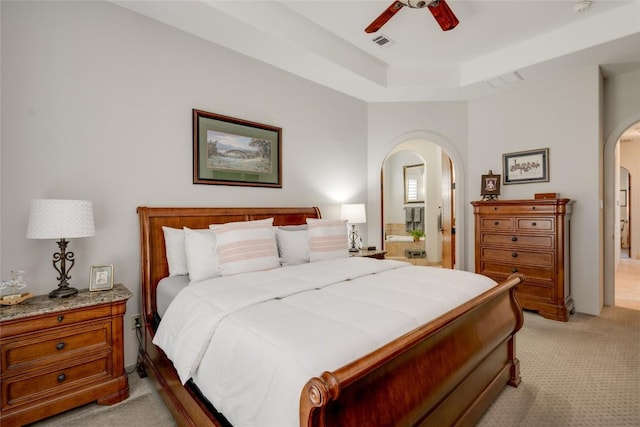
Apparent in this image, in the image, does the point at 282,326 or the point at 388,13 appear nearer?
the point at 282,326

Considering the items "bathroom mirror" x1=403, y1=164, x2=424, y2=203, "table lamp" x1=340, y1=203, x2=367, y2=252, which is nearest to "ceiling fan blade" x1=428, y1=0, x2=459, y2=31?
"table lamp" x1=340, y1=203, x2=367, y2=252

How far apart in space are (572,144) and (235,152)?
3845 millimetres

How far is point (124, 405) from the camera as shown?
2047 mm

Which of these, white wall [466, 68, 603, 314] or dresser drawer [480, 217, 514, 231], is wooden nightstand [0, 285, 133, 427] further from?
white wall [466, 68, 603, 314]

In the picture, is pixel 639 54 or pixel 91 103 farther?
pixel 639 54

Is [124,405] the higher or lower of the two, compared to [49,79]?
lower

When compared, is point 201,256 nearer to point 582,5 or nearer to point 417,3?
point 417,3

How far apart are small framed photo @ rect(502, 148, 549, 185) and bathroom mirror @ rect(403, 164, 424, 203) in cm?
419

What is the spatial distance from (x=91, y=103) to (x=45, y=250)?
1106 mm

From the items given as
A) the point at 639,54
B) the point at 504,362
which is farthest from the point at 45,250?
the point at 639,54

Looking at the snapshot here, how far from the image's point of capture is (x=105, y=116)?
7.95 ft

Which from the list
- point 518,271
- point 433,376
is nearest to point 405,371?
point 433,376

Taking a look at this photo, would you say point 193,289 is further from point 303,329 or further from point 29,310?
point 303,329

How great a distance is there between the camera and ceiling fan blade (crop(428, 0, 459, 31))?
2.32m
